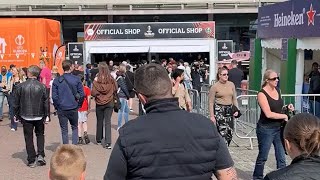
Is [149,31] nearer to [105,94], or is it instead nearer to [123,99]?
[123,99]

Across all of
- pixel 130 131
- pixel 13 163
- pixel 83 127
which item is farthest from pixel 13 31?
pixel 130 131

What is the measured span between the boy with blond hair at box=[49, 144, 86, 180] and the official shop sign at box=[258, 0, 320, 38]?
9.76m

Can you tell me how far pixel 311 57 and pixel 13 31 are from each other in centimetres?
1048

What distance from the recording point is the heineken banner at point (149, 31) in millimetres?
22594

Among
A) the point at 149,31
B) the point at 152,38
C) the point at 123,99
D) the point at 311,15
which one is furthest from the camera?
the point at 152,38

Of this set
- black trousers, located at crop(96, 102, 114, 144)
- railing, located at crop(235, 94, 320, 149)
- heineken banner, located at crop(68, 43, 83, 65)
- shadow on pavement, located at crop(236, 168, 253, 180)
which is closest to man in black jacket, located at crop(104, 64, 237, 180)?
shadow on pavement, located at crop(236, 168, 253, 180)

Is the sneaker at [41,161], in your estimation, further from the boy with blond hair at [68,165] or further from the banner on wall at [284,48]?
the banner on wall at [284,48]

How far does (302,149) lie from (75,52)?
22.5 meters

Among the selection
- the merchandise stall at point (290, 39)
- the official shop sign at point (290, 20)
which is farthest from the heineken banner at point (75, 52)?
the official shop sign at point (290, 20)

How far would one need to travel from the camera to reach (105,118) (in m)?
10.5

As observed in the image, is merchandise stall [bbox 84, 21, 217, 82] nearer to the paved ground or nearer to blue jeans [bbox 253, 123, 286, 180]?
the paved ground

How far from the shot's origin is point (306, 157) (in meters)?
3.02

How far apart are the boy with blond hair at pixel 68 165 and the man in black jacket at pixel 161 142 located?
50 centimetres

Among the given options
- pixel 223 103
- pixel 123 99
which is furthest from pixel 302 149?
pixel 123 99
